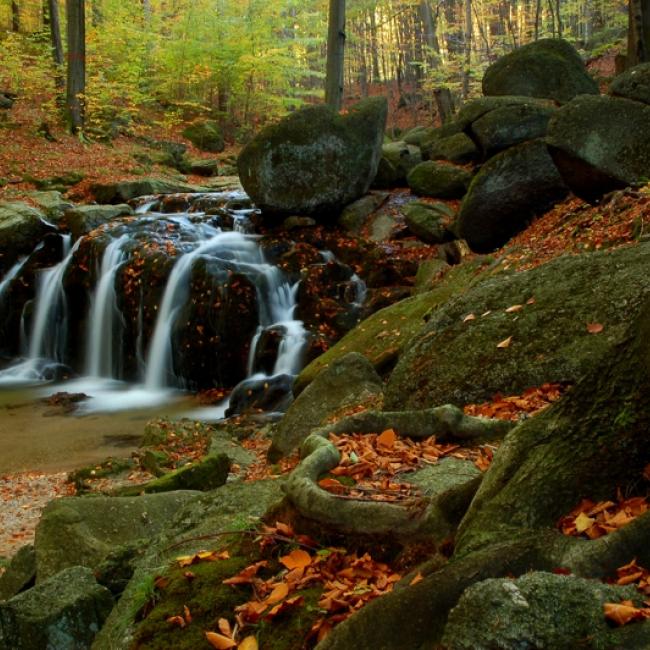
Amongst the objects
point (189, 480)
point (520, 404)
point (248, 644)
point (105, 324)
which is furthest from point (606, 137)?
point (105, 324)

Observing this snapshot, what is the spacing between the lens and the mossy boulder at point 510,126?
15.0 meters

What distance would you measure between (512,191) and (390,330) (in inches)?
151

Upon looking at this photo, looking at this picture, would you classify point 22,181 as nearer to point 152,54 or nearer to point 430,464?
point 152,54

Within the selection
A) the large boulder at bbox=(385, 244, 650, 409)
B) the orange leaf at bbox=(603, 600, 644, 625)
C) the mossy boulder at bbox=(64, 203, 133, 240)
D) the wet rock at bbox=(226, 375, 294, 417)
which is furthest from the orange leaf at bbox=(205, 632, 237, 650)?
the mossy boulder at bbox=(64, 203, 133, 240)

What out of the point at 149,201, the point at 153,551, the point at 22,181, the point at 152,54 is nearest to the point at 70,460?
the point at 153,551

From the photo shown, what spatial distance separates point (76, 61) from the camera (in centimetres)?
2306

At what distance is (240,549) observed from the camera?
3535mm

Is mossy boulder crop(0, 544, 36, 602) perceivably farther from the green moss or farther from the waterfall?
the waterfall

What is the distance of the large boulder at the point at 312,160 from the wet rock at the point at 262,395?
211 inches

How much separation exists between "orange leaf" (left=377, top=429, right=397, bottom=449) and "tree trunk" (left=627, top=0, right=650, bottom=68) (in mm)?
12115

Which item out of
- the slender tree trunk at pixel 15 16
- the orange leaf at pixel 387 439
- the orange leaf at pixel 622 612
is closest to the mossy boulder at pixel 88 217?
the orange leaf at pixel 387 439

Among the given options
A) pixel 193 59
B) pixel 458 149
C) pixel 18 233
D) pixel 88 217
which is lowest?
pixel 18 233

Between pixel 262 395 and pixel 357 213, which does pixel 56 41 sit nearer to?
pixel 357 213

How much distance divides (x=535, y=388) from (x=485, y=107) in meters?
12.1
